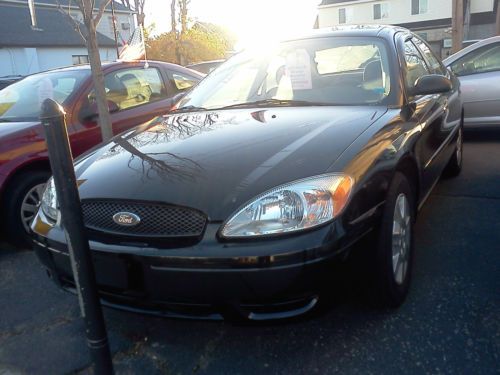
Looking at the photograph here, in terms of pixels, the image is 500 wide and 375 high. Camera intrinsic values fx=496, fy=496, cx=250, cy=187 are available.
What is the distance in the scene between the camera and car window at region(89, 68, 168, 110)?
192 inches

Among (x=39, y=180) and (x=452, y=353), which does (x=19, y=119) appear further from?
(x=452, y=353)

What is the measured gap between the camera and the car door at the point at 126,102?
4.41 metres

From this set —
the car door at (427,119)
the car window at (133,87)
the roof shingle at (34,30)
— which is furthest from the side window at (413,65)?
the roof shingle at (34,30)

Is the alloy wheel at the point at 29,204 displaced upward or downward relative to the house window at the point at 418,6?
downward

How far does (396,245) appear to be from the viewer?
2531mm

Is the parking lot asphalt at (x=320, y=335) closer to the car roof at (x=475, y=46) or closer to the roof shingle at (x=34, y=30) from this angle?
the car roof at (x=475, y=46)

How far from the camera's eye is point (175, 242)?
206 centimetres

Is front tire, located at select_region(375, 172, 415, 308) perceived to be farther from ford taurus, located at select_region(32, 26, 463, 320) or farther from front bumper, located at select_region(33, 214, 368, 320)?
front bumper, located at select_region(33, 214, 368, 320)

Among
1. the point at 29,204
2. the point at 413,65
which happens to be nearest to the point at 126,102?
the point at 29,204

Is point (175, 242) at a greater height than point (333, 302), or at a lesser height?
greater

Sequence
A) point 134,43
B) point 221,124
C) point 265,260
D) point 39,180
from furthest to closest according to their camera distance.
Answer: point 134,43, point 39,180, point 221,124, point 265,260

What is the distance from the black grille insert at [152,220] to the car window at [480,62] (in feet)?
17.7

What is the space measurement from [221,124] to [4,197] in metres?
1.95

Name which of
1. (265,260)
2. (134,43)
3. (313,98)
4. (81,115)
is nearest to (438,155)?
(313,98)
